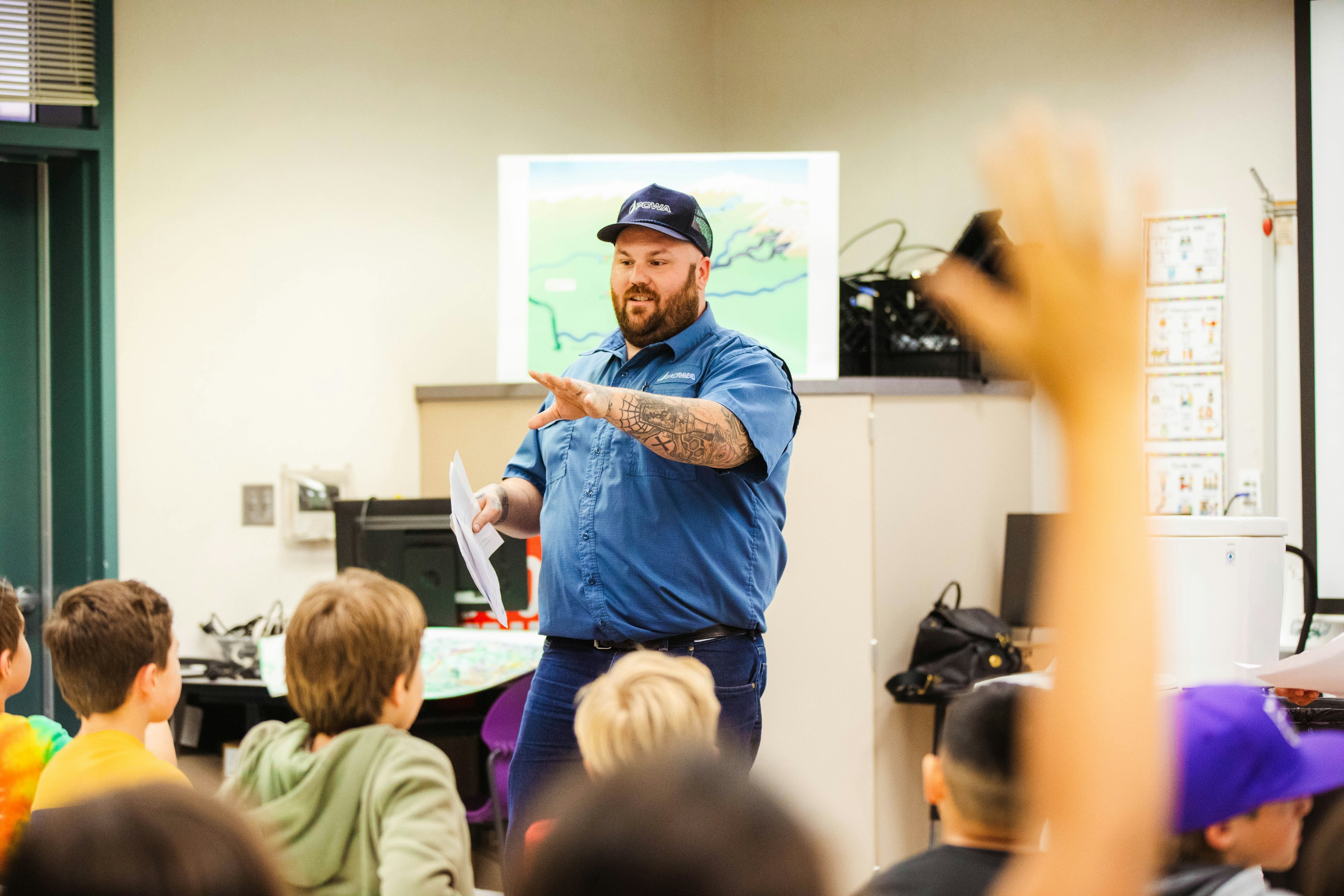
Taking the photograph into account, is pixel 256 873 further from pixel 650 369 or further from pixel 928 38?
pixel 928 38

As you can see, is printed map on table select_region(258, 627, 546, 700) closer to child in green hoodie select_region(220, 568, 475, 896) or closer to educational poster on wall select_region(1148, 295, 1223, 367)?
child in green hoodie select_region(220, 568, 475, 896)

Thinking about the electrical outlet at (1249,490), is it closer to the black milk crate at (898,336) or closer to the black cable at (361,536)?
the black milk crate at (898,336)

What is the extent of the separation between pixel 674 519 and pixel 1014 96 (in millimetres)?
2661

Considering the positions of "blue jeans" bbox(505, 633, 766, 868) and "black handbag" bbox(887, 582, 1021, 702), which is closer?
"blue jeans" bbox(505, 633, 766, 868)

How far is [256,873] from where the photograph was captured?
2.01 ft

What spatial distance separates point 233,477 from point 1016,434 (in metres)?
2.56

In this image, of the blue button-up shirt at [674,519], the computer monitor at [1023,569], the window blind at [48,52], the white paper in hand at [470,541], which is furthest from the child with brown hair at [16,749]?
the computer monitor at [1023,569]

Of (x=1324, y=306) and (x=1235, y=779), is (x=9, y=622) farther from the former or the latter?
(x=1324, y=306)

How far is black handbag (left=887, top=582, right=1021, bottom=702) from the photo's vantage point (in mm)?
3176

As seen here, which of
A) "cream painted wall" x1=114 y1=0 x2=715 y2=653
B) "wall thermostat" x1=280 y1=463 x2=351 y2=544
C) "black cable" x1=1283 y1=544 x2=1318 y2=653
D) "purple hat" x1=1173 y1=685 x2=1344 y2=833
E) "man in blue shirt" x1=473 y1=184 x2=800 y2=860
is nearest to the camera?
"purple hat" x1=1173 y1=685 x2=1344 y2=833

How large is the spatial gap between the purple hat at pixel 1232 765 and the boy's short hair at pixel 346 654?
3.09 feet

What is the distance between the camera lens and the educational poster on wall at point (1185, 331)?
3.55 meters

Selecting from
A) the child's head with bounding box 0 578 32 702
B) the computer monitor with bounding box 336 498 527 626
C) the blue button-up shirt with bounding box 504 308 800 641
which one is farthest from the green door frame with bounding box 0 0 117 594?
the blue button-up shirt with bounding box 504 308 800 641

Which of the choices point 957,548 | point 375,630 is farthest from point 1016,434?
point 375,630
